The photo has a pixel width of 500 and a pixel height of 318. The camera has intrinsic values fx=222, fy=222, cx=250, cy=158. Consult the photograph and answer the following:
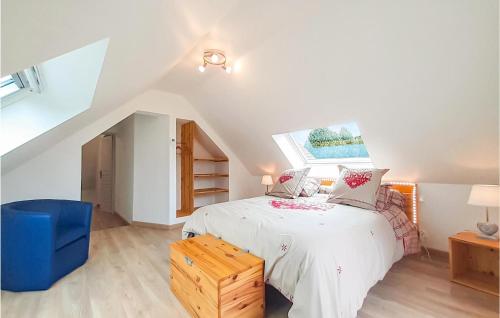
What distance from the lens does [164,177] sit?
3809 millimetres

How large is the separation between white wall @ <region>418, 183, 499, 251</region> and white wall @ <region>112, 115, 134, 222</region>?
454 centimetres

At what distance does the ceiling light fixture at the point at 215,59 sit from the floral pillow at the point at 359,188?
1996 mm

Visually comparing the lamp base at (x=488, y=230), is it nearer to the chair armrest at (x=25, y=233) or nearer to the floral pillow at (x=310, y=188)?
the floral pillow at (x=310, y=188)

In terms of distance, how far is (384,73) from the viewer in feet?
6.70

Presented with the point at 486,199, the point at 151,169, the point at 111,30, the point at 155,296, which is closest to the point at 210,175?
the point at 151,169

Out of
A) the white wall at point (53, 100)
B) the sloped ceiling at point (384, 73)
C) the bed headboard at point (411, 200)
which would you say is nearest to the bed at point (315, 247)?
the bed headboard at point (411, 200)

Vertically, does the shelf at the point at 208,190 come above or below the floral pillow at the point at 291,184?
below

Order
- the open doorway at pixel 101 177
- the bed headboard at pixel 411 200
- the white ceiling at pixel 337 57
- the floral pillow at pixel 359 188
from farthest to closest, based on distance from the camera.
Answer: the open doorway at pixel 101 177 < the bed headboard at pixel 411 200 < the floral pillow at pixel 359 188 < the white ceiling at pixel 337 57

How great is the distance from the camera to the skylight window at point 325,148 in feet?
10.8

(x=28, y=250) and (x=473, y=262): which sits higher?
(x=28, y=250)

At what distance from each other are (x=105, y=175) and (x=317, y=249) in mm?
5702

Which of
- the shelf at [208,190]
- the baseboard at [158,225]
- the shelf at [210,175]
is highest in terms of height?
the shelf at [210,175]

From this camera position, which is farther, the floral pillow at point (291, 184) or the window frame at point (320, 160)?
the window frame at point (320, 160)

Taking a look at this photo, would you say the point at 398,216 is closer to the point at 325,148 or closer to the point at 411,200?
the point at 411,200
